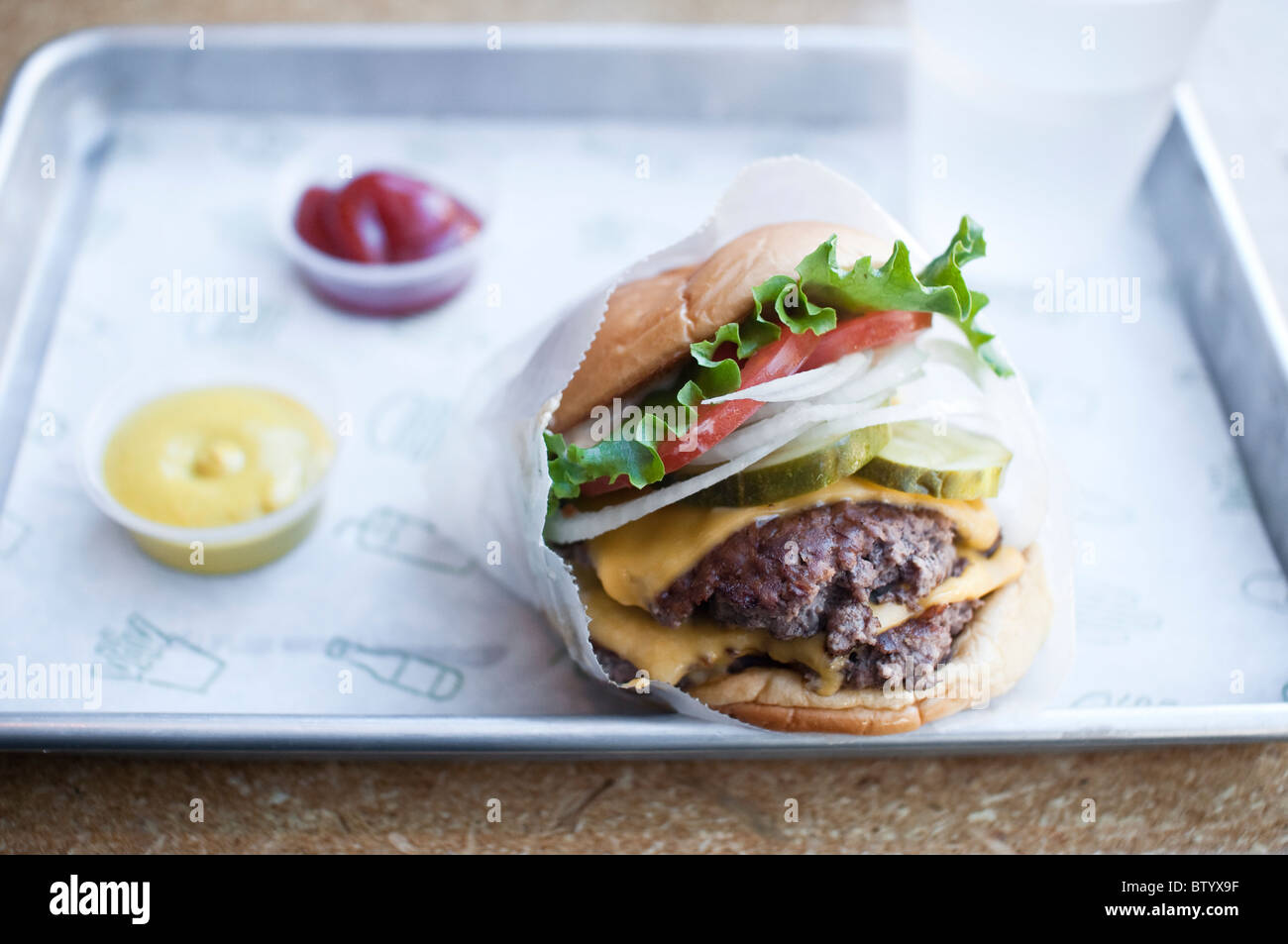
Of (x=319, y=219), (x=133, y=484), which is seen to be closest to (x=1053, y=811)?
(x=133, y=484)

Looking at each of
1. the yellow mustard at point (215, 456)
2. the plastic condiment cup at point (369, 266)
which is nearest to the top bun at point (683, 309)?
the yellow mustard at point (215, 456)

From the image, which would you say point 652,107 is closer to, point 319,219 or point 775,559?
point 319,219

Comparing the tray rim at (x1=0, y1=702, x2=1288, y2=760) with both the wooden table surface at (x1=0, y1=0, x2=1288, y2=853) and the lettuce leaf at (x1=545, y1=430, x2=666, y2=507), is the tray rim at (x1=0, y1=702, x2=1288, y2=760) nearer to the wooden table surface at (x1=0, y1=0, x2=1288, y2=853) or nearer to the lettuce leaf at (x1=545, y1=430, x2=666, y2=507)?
the wooden table surface at (x1=0, y1=0, x2=1288, y2=853)

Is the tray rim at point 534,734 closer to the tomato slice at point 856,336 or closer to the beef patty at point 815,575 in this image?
the beef patty at point 815,575

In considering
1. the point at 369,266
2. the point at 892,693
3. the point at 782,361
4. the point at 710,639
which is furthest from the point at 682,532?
the point at 369,266

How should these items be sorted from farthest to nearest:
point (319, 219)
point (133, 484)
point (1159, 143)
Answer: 1. point (1159, 143)
2. point (319, 219)
3. point (133, 484)

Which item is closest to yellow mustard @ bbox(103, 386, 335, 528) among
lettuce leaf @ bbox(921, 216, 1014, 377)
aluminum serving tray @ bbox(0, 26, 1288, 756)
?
aluminum serving tray @ bbox(0, 26, 1288, 756)
